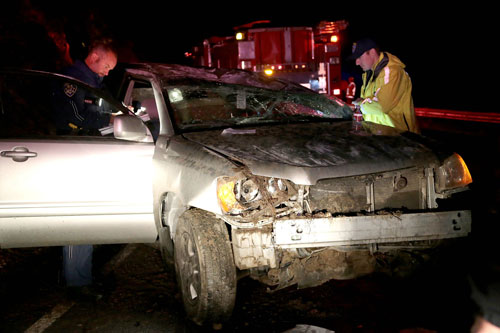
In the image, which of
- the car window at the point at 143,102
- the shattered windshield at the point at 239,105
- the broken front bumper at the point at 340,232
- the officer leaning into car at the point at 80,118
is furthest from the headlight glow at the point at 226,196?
the car window at the point at 143,102

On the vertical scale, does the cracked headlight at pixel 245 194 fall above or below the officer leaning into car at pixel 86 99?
below

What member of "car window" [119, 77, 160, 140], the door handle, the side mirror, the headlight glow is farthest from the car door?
the headlight glow

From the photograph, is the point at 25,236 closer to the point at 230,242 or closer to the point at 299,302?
the point at 230,242

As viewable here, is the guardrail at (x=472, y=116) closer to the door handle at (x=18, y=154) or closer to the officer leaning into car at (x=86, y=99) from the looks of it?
the officer leaning into car at (x=86, y=99)

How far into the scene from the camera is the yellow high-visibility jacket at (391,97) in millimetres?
5160

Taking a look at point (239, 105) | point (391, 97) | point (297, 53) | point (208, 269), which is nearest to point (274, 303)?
point (208, 269)

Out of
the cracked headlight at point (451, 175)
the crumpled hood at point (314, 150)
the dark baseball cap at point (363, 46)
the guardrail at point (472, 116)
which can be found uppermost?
the dark baseball cap at point (363, 46)

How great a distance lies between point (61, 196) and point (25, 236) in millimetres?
404

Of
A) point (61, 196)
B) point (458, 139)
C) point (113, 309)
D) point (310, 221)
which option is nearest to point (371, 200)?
point (310, 221)

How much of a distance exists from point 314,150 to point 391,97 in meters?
1.99

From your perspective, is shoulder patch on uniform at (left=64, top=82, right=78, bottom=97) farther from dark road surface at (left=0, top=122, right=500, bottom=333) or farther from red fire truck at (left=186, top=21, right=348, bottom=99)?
red fire truck at (left=186, top=21, right=348, bottom=99)

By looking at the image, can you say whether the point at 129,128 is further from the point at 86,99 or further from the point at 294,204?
the point at 294,204

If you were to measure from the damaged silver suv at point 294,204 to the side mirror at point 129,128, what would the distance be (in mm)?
187

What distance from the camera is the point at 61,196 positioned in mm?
4043
